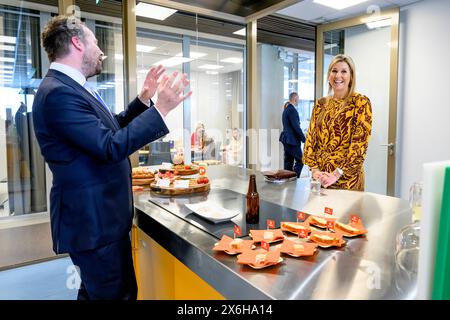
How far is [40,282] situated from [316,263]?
2.51 m

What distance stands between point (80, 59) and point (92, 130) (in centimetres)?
37

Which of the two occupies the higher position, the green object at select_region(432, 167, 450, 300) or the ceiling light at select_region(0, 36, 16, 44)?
the ceiling light at select_region(0, 36, 16, 44)

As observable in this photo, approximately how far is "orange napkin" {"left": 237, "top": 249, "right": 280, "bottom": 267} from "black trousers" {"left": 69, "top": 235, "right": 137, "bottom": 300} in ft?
1.90

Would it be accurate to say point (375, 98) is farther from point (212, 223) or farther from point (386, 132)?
point (212, 223)

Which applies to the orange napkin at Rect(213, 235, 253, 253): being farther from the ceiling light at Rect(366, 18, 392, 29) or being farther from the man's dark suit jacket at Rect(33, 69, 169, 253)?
the ceiling light at Rect(366, 18, 392, 29)

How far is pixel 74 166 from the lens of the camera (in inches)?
46.4

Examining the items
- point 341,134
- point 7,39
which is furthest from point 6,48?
point 341,134

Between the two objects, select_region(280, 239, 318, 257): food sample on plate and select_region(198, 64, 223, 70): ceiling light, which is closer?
select_region(280, 239, 318, 257): food sample on plate

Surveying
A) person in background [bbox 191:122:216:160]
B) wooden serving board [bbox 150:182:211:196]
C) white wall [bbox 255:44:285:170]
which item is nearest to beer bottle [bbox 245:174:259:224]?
wooden serving board [bbox 150:182:211:196]

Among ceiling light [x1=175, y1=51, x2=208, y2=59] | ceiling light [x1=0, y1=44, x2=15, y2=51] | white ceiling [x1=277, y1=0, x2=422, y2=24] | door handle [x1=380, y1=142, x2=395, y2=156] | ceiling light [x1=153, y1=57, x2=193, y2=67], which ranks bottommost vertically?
door handle [x1=380, y1=142, x2=395, y2=156]

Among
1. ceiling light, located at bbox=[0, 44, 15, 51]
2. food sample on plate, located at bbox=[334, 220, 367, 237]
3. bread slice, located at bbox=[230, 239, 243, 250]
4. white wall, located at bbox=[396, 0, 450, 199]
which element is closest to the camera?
bread slice, located at bbox=[230, 239, 243, 250]

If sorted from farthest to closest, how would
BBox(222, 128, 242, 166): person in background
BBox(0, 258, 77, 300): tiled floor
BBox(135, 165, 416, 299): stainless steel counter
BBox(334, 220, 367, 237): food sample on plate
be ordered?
BBox(222, 128, 242, 166): person in background → BBox(0, 258, 77, 300): tiled floor → BBox(334, 220, 367, 237): food sample on plate → BBox(135, 165, 416, 299): stainless steel counter

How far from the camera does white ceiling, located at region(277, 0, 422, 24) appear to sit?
358 centimetres

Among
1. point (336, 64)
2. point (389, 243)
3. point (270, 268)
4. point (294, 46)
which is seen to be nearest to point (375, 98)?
point (336, 64)
